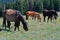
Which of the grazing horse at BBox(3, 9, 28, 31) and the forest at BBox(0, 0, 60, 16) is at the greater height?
the grazing horse at BBox(3, 9, 28, 31)

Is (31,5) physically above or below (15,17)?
below

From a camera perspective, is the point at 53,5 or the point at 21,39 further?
the point at 53,5

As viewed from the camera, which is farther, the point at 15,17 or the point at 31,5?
the point at 31,5

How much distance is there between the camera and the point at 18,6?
163ft

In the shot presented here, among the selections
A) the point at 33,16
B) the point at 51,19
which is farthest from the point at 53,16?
the point at 33,16

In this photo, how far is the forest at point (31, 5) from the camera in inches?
1934

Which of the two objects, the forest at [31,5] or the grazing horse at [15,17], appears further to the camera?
the forest at [31,5]

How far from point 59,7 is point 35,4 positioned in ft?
19.2

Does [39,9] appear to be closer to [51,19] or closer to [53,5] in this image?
[53,5]

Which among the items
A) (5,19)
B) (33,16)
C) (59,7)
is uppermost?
(5,19)

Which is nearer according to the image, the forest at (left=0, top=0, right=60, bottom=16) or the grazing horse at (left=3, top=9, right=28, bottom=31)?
the grazing horse at (left=3, top=9, right=28, bottom=31)

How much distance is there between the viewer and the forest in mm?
49125

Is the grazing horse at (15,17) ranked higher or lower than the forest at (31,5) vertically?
higher

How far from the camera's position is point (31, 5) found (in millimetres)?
53312
